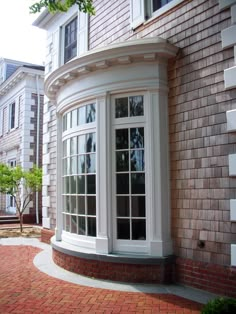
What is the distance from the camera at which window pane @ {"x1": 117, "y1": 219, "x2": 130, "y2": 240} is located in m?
6.31

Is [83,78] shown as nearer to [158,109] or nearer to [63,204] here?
[158,109]

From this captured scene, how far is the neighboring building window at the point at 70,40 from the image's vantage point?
33.5 feet

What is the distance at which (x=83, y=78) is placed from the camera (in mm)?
7008

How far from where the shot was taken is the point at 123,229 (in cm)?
636

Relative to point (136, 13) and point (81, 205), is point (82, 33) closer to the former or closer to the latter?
point (136, 13)

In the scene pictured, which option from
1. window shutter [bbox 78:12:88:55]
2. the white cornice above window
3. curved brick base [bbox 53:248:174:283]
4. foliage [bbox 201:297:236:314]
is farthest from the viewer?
window shutter [bbox 78:12:88:55]

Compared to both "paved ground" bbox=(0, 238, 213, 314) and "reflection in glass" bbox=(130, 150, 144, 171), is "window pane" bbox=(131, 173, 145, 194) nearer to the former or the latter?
"reflection in glass" bbox=(130, 150, 144, 171)

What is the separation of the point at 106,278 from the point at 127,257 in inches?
22.0

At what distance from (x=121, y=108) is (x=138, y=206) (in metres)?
1.81

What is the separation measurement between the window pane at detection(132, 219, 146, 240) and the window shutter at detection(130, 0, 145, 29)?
3.98 m

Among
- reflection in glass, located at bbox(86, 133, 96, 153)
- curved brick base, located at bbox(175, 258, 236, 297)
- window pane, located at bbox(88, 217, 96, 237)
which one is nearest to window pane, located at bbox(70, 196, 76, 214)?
window pane, located at bbox(88, 217, 96, 237)

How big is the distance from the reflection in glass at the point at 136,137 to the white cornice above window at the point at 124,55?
120 cm

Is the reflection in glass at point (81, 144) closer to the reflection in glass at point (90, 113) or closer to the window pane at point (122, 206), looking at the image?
the reflection in glass at point (90, 113)

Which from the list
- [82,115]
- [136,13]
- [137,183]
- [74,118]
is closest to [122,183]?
[137,183]
